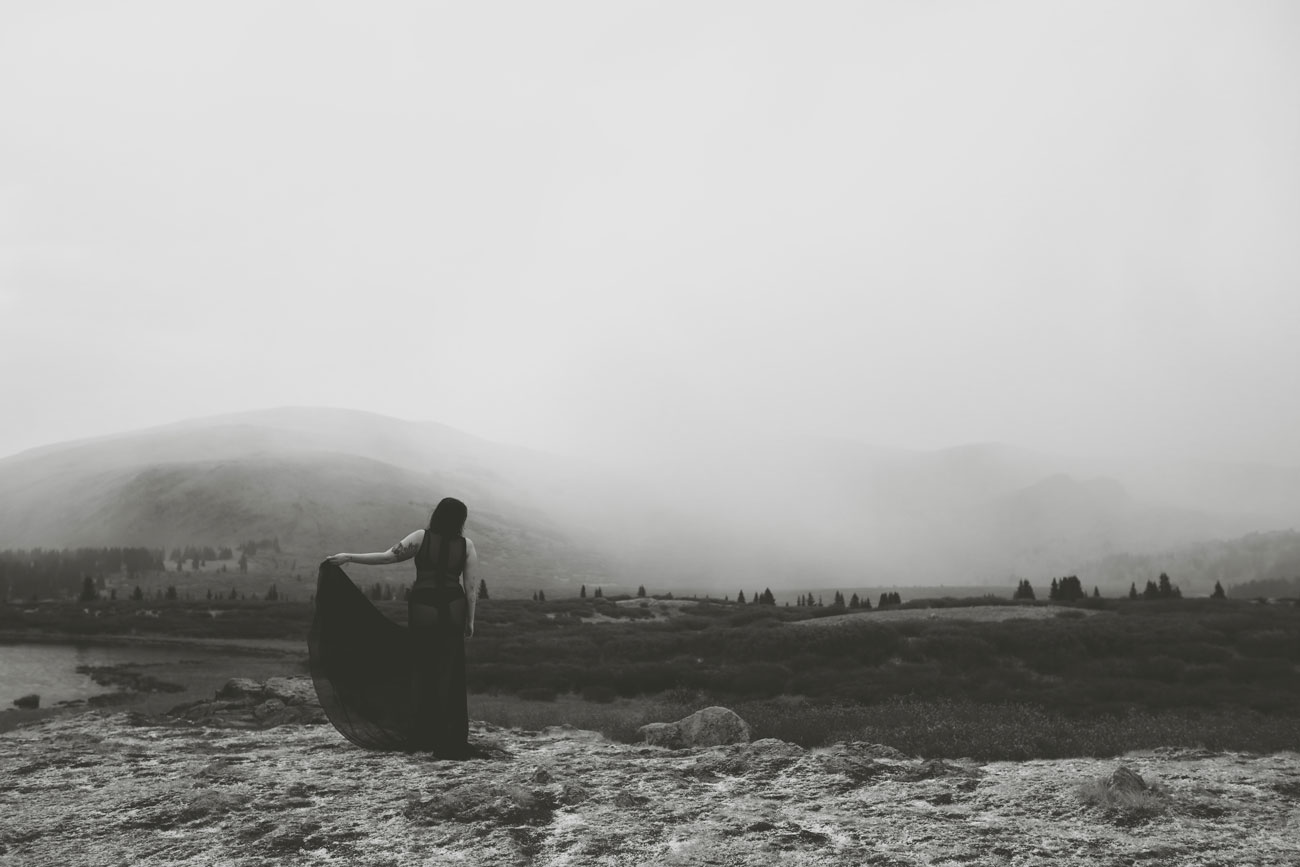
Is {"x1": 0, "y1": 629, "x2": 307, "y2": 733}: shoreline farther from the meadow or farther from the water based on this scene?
the meadow

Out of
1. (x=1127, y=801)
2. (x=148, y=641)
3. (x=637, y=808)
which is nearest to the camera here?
(x=1127, y=801)

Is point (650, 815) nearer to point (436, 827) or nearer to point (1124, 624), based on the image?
point (436, 827)

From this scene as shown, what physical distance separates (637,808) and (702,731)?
4.95 meters

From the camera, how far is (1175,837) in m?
7.64

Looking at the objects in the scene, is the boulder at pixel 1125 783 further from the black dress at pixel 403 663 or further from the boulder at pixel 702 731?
the black dress at pixel 403 663

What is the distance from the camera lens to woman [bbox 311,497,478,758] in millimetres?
11945

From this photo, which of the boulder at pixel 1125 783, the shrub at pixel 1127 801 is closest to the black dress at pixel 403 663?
the shrub at pixel 1127 801

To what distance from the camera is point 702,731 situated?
14.1 meters

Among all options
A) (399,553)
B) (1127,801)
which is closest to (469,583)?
(399,553)

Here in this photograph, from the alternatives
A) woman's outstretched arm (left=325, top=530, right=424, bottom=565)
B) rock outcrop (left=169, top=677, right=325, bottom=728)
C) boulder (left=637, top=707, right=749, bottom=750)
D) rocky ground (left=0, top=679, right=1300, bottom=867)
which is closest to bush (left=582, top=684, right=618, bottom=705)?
rock outcrop (left=169, top=677, right=325, bottom=728)

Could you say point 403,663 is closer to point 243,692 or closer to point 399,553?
point 399,553

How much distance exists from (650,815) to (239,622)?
9615cm

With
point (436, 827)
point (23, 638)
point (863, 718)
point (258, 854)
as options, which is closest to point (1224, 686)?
point (863, 718)

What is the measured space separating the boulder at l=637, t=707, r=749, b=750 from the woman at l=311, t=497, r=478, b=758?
3.82 m
